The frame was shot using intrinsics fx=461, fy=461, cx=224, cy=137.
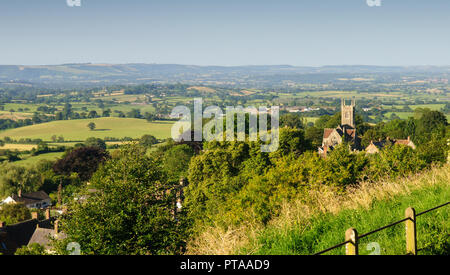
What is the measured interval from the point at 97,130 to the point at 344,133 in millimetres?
65662

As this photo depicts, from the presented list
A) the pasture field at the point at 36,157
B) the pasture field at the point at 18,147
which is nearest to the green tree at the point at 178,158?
the pasture field at the point at 36,157

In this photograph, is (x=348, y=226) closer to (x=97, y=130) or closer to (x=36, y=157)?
(x=36, y=157)

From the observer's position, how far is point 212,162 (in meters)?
38.0

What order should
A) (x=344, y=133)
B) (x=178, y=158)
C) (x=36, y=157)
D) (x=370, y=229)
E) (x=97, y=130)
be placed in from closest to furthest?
1. (x=370, y=229)
2. (x=178, y=158)
3. (x=344, y=133)
4. (x=36, y=157)
5. (x=97, y=130)

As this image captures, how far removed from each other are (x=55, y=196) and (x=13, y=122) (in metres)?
79.0

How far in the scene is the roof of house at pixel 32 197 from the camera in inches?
2217

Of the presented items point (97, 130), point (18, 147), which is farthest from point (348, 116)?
point (18, 147)

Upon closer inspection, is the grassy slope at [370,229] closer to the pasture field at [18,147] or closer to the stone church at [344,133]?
the stone church at [344,133]

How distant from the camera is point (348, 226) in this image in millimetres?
8430

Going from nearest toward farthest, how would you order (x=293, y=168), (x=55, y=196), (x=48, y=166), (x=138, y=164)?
(x=138, y=164) < (x=293, y=168) < (x=55, y=196) < (x=48, y=166)

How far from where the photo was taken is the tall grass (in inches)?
288

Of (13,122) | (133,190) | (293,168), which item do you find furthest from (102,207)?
(13,122)
